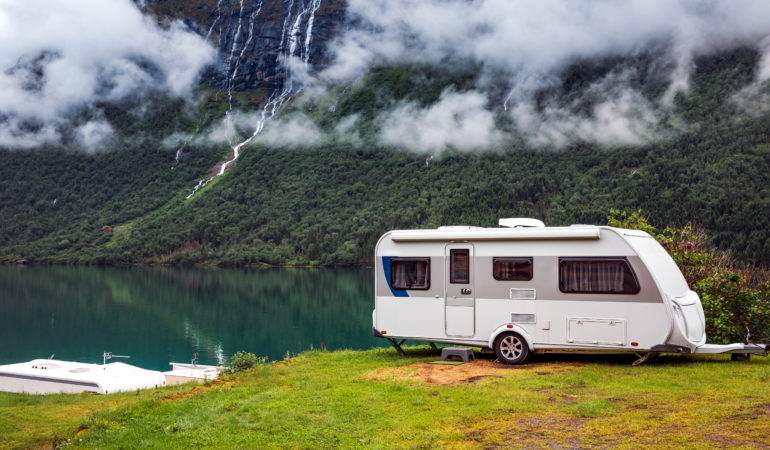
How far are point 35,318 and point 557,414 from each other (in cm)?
6356

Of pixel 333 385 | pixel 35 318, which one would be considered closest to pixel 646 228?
pixel 333 385

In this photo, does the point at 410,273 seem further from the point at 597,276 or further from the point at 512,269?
the point at 597,276

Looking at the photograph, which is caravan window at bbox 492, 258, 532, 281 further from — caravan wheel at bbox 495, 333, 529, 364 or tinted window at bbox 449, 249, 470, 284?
caravan wheel at bbox 495, 333, 529, 364

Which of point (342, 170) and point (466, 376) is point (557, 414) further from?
point (342, 170)

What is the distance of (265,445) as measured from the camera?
821 centimetres

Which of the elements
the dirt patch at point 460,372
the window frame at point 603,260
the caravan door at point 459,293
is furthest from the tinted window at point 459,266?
the window frame at point 603,260

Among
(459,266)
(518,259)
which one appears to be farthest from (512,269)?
(459,266)

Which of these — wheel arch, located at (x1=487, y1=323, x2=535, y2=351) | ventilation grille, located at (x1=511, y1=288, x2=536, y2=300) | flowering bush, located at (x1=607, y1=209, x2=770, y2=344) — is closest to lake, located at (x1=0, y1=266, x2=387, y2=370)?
wheel arch, located at (x1=487, y1=323, x2=535, y2=351)

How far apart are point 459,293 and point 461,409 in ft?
13.6

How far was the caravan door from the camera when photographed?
521 inches

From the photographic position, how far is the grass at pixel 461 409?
26.3ft

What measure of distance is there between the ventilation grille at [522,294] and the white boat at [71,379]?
15994 millimetres

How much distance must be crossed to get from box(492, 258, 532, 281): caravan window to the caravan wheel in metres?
1.09

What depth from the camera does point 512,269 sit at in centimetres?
1298
